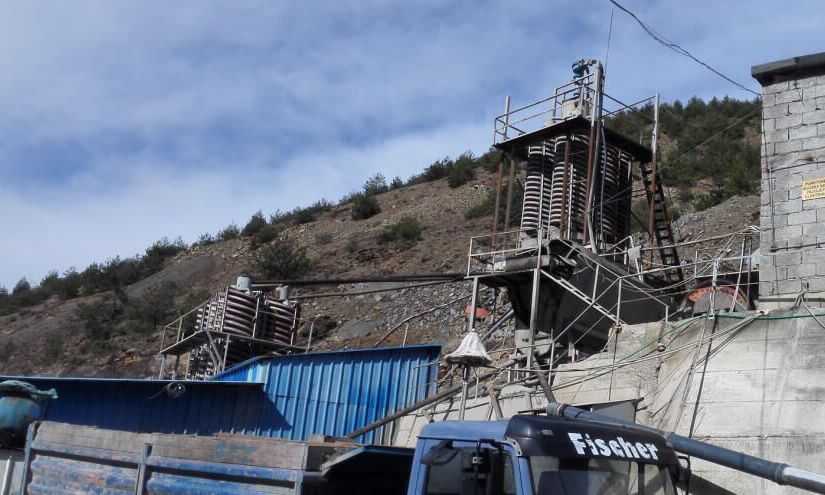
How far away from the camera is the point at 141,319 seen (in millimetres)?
41844

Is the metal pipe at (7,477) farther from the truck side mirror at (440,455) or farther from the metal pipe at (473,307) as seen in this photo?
the metal pipe at (473,307)

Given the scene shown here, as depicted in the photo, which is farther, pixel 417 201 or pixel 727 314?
pixel 417 201

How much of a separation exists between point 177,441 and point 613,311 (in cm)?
1243

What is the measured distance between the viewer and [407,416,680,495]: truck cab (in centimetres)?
616

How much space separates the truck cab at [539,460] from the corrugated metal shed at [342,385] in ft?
35.3

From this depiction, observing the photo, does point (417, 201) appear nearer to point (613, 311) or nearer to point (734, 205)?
point (734, 205)

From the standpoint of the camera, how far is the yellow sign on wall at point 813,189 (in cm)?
1204

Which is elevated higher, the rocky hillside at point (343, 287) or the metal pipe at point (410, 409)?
the rocky hillside at point (343, 287)

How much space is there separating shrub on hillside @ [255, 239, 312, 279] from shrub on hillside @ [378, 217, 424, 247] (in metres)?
4.33

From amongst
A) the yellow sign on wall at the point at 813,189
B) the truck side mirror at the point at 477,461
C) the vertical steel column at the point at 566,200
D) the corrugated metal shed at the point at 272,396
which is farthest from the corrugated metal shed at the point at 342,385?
the truck side mirror at the point at 477,461

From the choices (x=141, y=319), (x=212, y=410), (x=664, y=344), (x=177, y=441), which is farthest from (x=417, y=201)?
(x=177, y=441)

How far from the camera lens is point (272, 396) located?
64.4ft

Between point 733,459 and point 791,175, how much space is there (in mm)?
5618

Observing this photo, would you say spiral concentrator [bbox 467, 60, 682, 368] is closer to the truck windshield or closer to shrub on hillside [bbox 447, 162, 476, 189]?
the truck windshield
